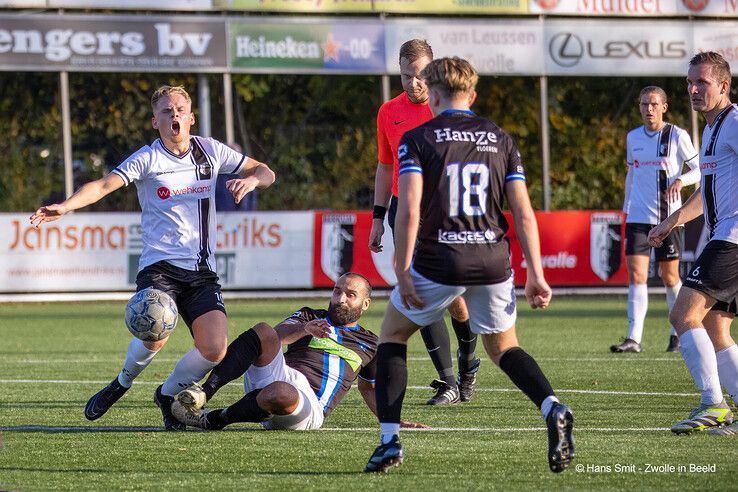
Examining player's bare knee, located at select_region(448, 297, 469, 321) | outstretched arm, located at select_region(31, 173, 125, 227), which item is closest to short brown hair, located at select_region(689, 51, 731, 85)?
player's bare knee, located at select_region(448, 297, 469, 321)

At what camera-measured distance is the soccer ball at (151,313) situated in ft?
26.3

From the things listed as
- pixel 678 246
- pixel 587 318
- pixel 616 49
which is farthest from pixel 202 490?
pixel 616 49

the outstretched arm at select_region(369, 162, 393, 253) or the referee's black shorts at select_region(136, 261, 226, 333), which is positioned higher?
the outstretched arm at select_region(369, 162, 393, 253)

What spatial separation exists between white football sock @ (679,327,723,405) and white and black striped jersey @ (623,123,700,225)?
520 centimetres

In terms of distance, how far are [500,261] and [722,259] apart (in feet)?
6.27

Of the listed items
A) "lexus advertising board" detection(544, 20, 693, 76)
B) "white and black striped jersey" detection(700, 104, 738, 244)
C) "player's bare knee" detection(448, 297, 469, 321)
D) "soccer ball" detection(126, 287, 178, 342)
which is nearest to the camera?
"white and black striped jersey" detection(700, 104, 738, 244)

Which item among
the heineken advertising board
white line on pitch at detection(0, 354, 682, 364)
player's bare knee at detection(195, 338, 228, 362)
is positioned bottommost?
white line on pitch at detection(0, 354, 682, 364)

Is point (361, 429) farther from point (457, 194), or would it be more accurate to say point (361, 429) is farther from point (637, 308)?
point (637, 308)

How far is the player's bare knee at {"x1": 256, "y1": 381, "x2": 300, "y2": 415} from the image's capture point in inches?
302

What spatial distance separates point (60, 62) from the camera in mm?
22484

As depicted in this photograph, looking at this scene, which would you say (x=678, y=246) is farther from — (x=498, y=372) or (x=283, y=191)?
(x=283, y=191)

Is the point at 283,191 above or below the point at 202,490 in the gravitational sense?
above

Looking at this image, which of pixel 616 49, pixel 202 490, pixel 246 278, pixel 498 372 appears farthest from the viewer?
pixel 616 49

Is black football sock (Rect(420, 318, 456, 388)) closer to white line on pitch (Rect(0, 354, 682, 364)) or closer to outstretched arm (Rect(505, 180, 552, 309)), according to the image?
outstretched arm (Rect(505, 180, 552, 309))
